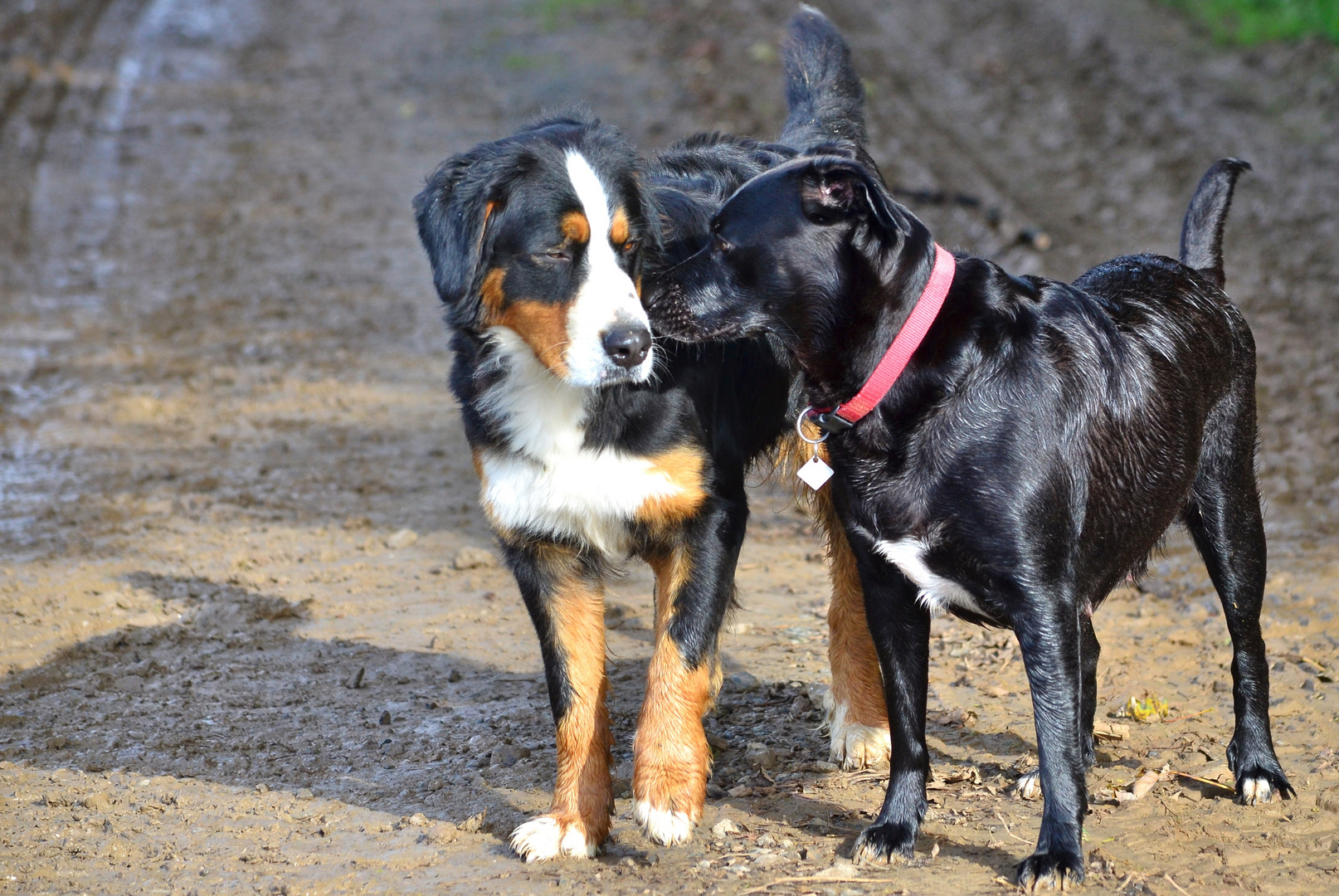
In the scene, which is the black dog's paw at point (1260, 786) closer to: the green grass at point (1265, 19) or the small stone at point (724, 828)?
the small stone at point (724, 828)

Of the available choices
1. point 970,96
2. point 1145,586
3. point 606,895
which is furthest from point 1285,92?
point 606,895

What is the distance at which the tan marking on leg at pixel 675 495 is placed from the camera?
368 cm

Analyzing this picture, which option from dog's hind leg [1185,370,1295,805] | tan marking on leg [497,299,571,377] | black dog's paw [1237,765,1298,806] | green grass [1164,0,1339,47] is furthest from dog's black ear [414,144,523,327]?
green grass [1164,0,1339,47]

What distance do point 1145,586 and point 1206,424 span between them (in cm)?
179

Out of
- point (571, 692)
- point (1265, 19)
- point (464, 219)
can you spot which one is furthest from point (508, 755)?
point (1265, 19)

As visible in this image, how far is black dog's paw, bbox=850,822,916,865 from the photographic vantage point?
345cm

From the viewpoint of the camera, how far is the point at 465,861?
3631mm

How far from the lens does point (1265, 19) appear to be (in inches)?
536

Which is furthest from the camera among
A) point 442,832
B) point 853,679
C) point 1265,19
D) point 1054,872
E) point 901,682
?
point 1265,19

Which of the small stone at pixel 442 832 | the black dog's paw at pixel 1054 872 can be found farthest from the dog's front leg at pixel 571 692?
the black dog's paw at pixel 1054 872

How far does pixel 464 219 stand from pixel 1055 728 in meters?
2.12

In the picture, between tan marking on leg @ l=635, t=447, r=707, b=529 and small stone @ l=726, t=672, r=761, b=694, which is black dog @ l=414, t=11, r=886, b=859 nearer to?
tan marking on leg @ l=635, t=447, r=707, b=529

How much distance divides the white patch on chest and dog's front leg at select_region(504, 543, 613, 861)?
0.12m

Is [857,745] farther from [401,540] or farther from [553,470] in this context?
[401,540]
